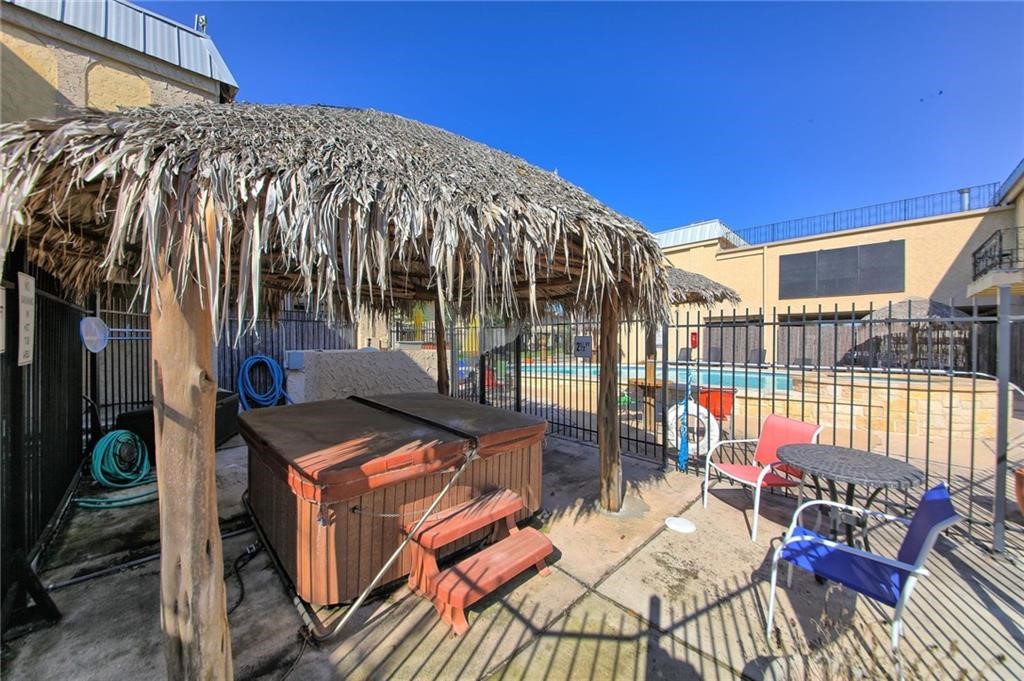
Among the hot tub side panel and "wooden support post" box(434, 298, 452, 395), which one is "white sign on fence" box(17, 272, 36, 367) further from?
"wooden support post" box(434, 298, 452, 395)

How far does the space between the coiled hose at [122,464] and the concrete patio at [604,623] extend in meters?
0.73

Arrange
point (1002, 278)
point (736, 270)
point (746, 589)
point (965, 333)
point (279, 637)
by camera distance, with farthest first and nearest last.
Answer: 1. point (736, 270)
2. point (1002, 278)
3. point (965, 333)
4. point (746, 589)
5. point (279, 637)

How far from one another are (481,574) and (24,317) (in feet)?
10.8

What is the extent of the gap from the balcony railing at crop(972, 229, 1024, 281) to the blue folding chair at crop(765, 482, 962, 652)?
16841mm

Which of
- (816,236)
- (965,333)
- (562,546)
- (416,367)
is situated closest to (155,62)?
(416,367)

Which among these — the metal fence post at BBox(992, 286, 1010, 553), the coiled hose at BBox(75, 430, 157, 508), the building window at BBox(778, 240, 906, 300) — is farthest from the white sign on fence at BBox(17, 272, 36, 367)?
the building window at BBox(778, 240, 906, 300)

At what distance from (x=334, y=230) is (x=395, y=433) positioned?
185 cm

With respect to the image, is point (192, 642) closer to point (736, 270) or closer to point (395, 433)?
point (395, 433)

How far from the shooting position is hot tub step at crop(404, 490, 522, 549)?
2.58 m

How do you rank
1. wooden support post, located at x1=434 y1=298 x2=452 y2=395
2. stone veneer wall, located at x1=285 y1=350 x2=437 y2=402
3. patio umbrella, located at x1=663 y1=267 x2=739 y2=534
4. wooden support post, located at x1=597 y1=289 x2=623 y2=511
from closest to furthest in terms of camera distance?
wooden support post, located at x1=597 y1=289 x2=623 y2=511 → wooden support post, located at x1=434 y1=298 x2=452 y2=395 → patio umbrella, located at x1=663 y1=267 x2=739 y2=534 → stone veneer wall, located at x1=285 y1=350 x2=437 y2=402

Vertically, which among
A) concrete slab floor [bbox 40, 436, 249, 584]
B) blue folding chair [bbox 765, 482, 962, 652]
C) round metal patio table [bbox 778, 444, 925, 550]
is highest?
round metal patio table [bbox 778, 444, 925, 550]

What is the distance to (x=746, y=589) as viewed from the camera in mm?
2746

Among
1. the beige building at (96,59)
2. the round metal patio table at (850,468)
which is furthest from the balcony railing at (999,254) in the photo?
the beige building at (96,59)

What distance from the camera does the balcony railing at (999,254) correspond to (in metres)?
12.4
